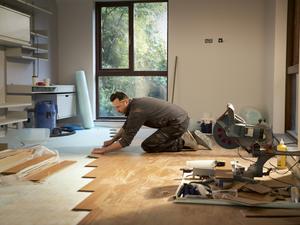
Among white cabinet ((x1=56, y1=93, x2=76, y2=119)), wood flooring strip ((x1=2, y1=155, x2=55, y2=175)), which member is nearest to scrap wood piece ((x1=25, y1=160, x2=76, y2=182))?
wood flooring strip ((x1=2, y1=155, x2=55, y2=175))

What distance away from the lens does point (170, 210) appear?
111 inches

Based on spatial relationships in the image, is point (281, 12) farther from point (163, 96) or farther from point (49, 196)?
point (49, 196)

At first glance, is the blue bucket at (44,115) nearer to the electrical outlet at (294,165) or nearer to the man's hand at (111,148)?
the man's hand at (111,148)

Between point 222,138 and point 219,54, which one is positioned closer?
point 222,138

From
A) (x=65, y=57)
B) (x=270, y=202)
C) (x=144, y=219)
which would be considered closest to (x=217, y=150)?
(x=270, y=202)

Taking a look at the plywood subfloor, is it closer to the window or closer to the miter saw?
the miter saw

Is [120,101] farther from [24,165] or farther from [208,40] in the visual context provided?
[208,40]

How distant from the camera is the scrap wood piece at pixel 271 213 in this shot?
2.66 m

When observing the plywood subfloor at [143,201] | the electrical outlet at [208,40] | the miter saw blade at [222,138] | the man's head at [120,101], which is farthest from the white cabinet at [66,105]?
the miter saw blade at [222,138]

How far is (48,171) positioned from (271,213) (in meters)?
2.24

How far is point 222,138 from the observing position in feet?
12.1

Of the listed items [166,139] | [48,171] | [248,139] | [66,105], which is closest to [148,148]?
[166,139]

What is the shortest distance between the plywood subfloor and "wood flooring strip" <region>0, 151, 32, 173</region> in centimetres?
72

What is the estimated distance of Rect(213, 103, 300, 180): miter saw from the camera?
3.33 metres
